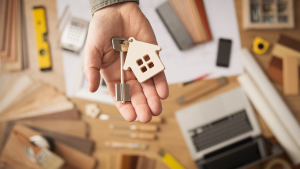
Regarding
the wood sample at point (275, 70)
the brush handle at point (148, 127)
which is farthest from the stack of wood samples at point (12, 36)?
the wood sample at point (275, 70)

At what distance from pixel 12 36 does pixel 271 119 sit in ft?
6.45

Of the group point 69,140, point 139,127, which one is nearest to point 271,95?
point 139,127

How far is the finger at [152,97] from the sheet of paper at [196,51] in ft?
1.72

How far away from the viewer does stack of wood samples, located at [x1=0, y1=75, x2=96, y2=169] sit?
1.48m

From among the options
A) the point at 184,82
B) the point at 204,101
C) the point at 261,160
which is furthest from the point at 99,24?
the point at 261,160

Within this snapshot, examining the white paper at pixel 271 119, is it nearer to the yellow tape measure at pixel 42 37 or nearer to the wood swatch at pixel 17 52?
the yellow tape measure at pixel 42 37

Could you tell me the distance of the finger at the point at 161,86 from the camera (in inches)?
39.1

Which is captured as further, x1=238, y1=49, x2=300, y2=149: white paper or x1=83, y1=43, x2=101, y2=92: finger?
x1=238, y1=49, x2=300, y2=149: white paper

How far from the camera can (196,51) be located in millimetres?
1557

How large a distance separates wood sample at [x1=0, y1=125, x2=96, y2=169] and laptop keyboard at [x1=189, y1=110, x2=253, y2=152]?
0.78 metres

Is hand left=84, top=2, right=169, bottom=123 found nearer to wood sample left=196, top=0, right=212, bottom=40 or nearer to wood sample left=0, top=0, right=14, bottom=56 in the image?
wood sample left=196, top=0, right=212, bottom=40

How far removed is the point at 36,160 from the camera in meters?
1.38

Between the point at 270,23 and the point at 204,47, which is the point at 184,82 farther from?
the point at 270,23

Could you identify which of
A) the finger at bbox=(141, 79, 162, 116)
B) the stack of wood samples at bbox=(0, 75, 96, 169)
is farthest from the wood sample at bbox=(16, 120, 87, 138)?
the finger at bbox=(141, 79, 162, 116)
